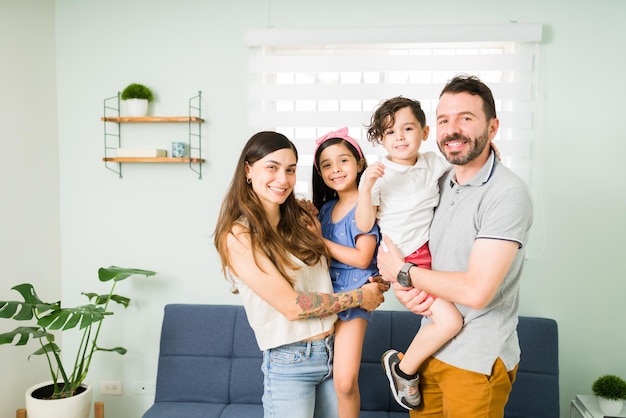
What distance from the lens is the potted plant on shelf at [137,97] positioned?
2.75 m

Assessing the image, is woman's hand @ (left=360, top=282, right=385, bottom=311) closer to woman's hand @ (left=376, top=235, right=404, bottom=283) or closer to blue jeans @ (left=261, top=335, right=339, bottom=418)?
woman's hand @ (left=376, top=235, right=404, bottom=283)

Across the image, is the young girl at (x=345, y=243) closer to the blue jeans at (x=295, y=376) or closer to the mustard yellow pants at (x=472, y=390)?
the blue jeans at (x=295, y=376)

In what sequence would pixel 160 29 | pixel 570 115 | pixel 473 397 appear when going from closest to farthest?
1. pixel 473 397
2. pixel 570 115
3. pixel 160 29

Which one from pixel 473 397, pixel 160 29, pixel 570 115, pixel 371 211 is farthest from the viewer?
pixel 160 29

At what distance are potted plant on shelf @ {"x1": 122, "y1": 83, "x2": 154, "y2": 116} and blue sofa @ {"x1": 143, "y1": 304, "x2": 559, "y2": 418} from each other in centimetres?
117

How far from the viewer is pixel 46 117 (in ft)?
9.29

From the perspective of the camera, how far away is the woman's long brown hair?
1.62 metres

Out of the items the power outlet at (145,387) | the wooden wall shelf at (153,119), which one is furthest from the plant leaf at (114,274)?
the wooden wall shelf at (153,119)

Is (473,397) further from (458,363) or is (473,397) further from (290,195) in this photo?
(290,195)

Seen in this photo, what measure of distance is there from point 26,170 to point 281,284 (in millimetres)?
1970

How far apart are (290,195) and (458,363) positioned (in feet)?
2.75

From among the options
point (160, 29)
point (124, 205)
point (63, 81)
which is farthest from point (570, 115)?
point (63, 81)

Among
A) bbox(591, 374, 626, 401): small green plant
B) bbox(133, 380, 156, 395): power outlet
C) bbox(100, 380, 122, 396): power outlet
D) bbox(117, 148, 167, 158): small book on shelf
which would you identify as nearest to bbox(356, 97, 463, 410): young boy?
bbox(591, 374, 626, 401): small green plant

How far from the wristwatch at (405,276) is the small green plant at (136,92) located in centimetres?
194
